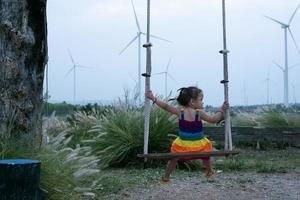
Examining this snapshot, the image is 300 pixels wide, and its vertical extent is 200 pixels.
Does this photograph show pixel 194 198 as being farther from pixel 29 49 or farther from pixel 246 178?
pixel 29 49

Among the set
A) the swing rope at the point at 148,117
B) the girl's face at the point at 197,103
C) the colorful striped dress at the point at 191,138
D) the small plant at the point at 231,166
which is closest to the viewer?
the swing rope at the point at 148,117

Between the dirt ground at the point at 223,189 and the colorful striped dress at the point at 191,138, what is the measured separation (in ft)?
3.00

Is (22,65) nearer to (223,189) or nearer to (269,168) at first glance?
(223,189)

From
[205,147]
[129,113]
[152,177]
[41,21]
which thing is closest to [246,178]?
[152,177]

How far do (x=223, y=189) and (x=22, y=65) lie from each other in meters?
3.19

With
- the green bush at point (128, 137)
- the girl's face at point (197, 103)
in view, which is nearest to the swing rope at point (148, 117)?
the girl's face at point (197, 103)

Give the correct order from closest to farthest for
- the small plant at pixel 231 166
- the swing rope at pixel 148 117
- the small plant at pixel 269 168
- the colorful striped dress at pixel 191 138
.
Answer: the swing rope at pixel 148 117, the colorful striped dress at pixel 191 138, the small plant at pixel 269 168, the small plant at pixel 231 166

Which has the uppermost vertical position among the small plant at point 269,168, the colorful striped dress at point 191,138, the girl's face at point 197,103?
the girl's face at point 197,103

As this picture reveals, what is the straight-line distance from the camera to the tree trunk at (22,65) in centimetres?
618

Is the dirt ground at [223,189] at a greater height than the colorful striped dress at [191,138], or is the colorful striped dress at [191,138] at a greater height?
the colorful striped dress at [191,138]

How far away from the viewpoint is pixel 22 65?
6379mm

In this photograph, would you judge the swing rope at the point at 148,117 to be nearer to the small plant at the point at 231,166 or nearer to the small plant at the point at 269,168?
the small plant at the point at 269,168

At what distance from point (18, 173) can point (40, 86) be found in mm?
2538

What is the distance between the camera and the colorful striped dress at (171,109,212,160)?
659 cm
